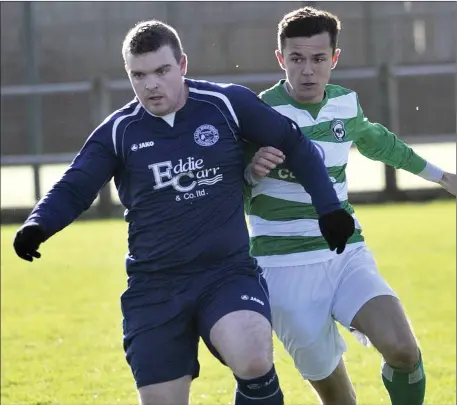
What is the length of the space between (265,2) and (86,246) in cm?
557

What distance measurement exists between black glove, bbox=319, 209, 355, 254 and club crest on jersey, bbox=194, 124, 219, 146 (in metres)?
0.50

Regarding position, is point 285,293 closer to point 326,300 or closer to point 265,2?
point 326,300

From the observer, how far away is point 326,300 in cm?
489

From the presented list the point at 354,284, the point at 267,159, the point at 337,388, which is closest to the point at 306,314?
the point at 354,284

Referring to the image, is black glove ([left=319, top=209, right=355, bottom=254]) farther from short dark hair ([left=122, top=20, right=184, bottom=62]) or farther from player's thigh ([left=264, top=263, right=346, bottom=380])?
short dark hair ([left=122, top=20, right=184, bottom=62])

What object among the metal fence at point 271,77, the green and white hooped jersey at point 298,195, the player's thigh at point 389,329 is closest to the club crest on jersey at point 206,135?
the green and white hooped jersey at point 298,195

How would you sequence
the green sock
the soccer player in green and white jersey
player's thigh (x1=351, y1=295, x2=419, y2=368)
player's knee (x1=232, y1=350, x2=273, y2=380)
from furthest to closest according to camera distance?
the soccer player in green and white jersey → the green sock → player's thigh (x1=351, y1=295, x2=419, y2=368) → player's knee (x1=232, y1=350, x2=273, y2=380)

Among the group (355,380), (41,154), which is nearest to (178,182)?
(355,380)

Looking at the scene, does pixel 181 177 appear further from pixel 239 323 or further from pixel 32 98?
pixel 32 98

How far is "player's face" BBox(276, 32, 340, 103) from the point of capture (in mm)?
4855

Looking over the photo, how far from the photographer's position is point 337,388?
5.09 metres

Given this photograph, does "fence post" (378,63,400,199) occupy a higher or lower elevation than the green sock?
higher

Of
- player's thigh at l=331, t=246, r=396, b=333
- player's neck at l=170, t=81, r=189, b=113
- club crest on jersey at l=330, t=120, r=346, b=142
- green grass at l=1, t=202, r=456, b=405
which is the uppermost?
player's neck at l=170, t=81, r=189, b=113

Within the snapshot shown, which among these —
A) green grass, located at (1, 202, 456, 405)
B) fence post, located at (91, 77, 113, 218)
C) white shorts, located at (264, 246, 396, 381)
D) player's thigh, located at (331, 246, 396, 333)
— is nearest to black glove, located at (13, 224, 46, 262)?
white shorts, located at (264, 246, 396, 381)
